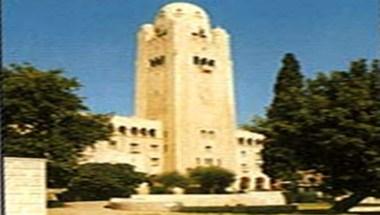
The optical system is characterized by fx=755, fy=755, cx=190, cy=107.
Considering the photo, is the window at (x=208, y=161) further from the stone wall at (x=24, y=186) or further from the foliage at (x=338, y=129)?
the stone wall at (x=24, y=186)

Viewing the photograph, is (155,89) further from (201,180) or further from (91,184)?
(91,184)

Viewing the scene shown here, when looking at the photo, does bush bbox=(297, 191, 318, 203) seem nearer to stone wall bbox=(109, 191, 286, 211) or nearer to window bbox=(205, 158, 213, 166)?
stone wall bbox=(109, 191, 286, 211)

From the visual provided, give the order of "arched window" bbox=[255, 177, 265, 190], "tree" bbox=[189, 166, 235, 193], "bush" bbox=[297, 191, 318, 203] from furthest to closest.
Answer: "arched window" bbox=[255, 177, 265, 190] → "tree" bbox=[189, 166, 235, 193] → "bush" bbox=[297, 191, 318, 203]

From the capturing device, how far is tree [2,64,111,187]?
465 inches

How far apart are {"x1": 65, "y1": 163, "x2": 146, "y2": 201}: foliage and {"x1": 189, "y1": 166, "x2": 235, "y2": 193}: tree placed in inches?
134

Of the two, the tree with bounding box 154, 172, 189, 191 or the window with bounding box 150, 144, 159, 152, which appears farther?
the window with bounding box 150, 144, 159, 152

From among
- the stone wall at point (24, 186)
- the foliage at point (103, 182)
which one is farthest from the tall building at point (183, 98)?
the stone wall at point (24, 186)

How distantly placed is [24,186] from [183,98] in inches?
778

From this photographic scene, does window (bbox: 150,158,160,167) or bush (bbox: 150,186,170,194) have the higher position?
window (bbox: 150,158,160,167)

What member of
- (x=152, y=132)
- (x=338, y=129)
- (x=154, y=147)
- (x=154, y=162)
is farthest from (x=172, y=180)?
(x=338, y=129)

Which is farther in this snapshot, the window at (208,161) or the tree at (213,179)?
the window at (208,161)

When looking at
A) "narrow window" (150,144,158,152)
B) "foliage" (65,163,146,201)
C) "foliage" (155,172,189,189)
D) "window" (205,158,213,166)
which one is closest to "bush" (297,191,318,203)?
"foliage" (65,163,146,201)

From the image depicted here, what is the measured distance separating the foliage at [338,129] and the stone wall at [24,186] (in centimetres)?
472

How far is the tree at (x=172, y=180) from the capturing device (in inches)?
878
